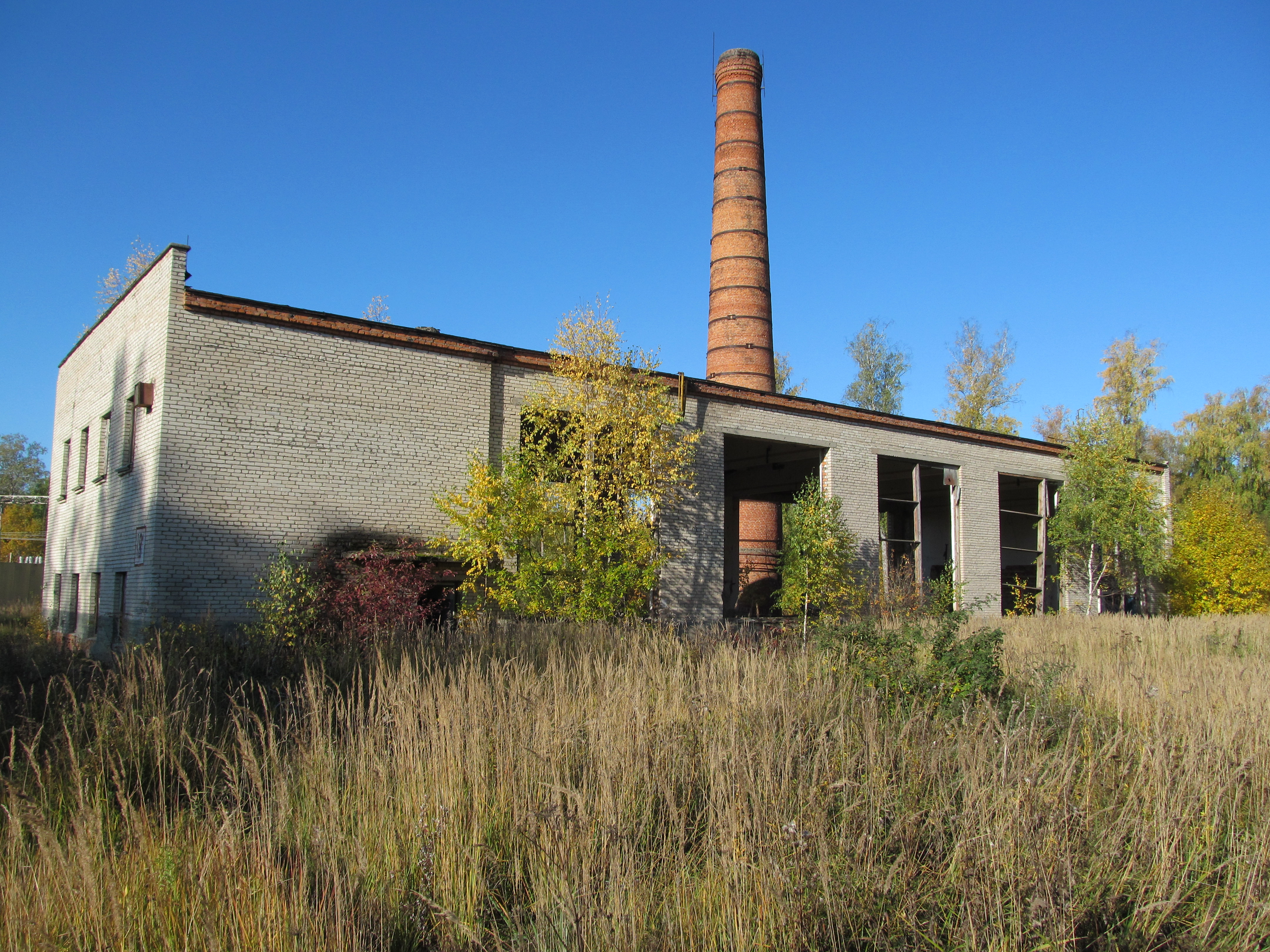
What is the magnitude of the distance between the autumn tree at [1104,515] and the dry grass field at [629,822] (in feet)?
59.3

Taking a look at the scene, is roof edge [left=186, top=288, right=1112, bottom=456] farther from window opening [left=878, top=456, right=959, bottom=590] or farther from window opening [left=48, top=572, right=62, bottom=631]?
window opening [left=48, top=572, right=62, bottom=631]

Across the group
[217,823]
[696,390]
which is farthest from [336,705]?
[696,390]

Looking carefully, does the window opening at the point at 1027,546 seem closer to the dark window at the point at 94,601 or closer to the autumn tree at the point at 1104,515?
the autumn tree at the point at 1104,515

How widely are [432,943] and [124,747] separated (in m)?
2.45

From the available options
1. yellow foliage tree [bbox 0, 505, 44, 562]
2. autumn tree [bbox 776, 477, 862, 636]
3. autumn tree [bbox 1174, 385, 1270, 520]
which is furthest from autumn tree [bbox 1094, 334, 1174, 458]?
yellow foliage tree [bbox 0, 505, 44, 562]

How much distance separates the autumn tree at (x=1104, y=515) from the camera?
21328mm

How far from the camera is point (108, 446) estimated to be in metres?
14.8

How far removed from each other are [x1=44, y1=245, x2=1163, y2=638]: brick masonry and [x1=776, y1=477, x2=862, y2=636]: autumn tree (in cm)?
167

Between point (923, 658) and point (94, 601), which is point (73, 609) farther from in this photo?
point (923, 658)

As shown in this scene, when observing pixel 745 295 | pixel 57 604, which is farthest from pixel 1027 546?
pixel 57 604

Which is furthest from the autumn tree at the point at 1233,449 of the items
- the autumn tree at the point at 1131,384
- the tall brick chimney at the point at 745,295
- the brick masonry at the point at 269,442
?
the brick masonry at the point at 269,442

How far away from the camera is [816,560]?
666 inches

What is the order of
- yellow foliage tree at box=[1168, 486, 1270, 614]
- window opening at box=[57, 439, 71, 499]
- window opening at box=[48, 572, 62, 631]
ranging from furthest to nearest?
1. yellow foliage tree at box=[1168, 486, 1270, 614]
2. window opening at box=[57, 439, 71, 499]
3. window opening at box=[48, 572, 62, 631]

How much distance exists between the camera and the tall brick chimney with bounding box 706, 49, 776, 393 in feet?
74.4
